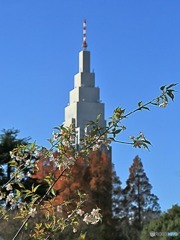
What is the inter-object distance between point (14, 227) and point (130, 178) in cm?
1457

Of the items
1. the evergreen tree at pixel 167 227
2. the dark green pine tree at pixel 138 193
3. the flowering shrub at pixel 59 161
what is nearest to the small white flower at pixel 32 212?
the flowering shrub at pixel 59 161

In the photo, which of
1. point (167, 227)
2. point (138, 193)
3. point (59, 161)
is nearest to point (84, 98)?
point (138, 193)

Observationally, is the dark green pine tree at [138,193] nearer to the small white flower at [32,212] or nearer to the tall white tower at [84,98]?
the tall white tower at [84,98]

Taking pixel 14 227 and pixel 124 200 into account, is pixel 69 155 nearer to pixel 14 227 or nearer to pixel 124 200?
pixel 14 227

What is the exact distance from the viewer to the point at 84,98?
34.4m

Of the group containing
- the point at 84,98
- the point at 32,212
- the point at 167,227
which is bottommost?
the point at 32,212

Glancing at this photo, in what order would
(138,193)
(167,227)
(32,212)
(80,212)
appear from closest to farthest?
(32,212), (80,212), (167,227), (138,193)

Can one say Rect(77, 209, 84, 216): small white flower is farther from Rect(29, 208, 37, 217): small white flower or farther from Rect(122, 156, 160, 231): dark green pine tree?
Rect(122, 156, 160, 231): dark green pine tree

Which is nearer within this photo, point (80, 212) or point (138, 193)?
point (80, 212)

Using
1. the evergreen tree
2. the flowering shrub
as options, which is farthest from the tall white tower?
the flowering shrub

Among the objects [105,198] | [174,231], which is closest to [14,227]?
[174,231]

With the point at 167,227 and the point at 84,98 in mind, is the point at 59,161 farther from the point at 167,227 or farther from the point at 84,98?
the point at 84,98

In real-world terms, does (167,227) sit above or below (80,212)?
above

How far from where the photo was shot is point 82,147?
2.94m
